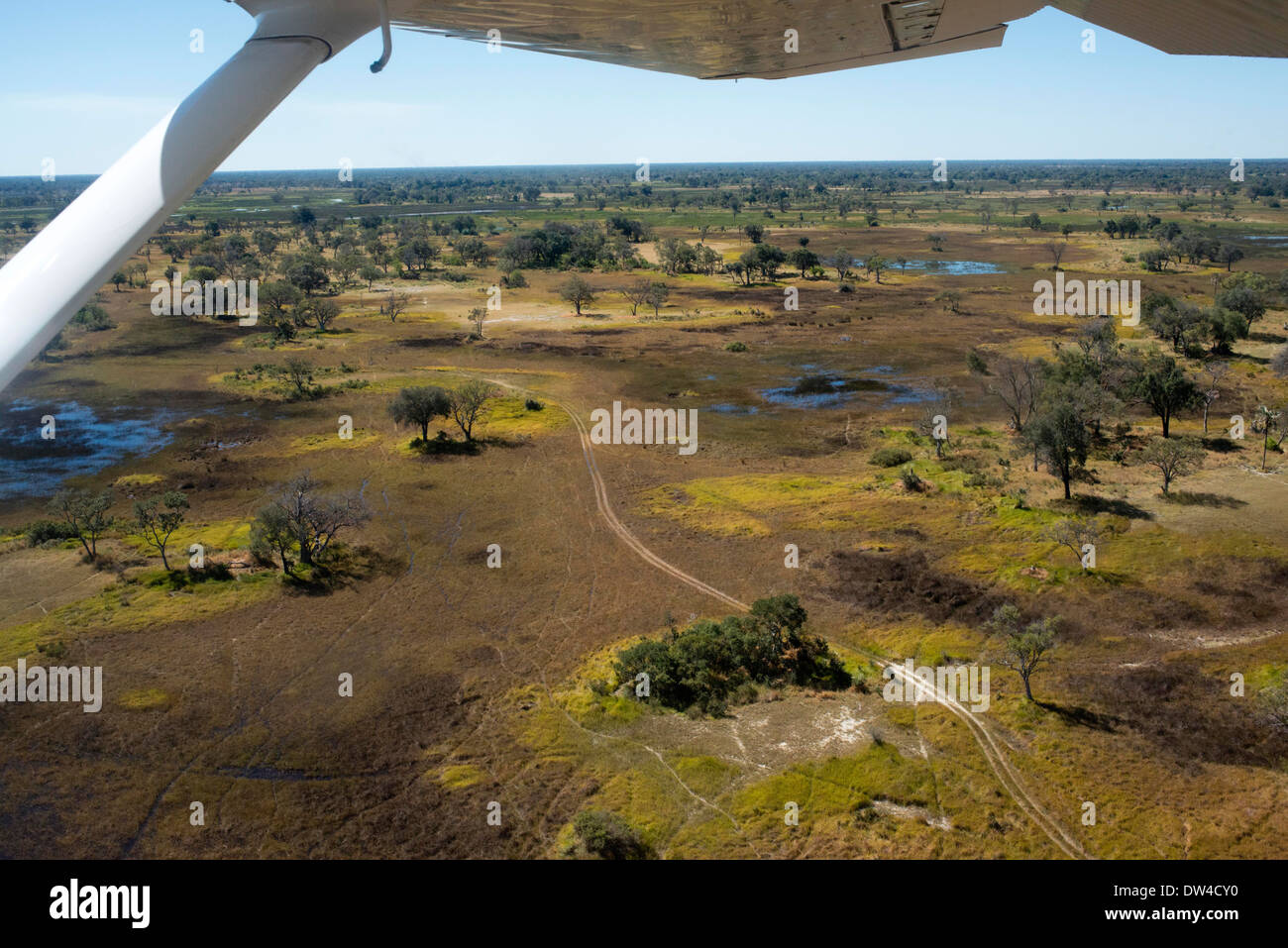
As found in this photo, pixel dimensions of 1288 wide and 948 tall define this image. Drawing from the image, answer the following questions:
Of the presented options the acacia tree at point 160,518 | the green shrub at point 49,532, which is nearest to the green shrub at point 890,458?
the acacia tree at point 160,518

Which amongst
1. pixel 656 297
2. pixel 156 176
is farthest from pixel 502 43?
pixel 656 297

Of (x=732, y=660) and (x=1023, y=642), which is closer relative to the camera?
(x=1023, y=642)

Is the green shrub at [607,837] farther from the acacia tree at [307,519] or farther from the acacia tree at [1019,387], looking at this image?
the acacia tree at [1019,387]

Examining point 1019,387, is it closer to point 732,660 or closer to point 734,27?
point 732,660
